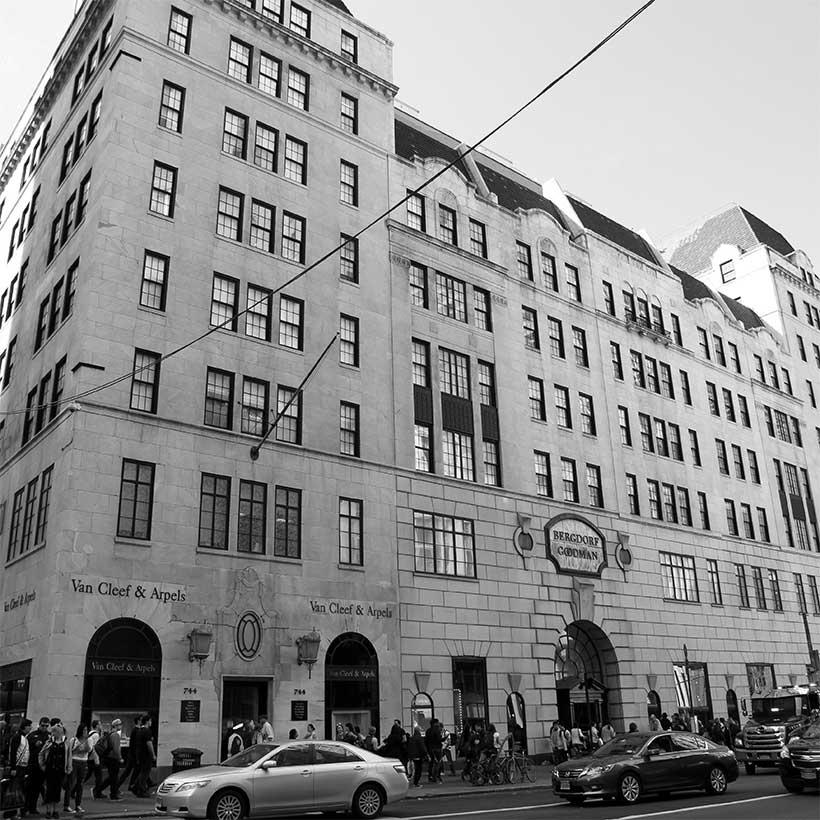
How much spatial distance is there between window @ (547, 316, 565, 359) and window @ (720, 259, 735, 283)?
1186 inches

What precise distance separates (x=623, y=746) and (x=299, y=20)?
32.5 m

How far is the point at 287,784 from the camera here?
17.2 metres

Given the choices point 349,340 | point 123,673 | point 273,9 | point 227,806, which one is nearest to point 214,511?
point 123,673

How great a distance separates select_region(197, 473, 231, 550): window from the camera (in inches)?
1103

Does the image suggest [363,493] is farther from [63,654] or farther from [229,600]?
[63,654]

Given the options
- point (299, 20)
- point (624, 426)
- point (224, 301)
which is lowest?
point (624, 426)

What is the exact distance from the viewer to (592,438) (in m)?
43.4

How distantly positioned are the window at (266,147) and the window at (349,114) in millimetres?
4290

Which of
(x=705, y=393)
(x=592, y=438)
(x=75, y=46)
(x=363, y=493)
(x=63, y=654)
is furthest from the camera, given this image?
(x=705, y=393)

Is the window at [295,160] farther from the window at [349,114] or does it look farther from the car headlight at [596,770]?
the car headlight at [596,770]

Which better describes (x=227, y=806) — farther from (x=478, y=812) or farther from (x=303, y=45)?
(x=303, y=45)

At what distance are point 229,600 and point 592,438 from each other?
73.6ft

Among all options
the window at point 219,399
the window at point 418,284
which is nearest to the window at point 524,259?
the window at point 418,284

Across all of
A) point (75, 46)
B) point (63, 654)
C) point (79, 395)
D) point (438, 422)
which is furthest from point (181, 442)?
point (75, 46)
